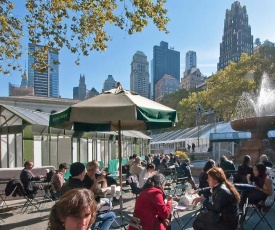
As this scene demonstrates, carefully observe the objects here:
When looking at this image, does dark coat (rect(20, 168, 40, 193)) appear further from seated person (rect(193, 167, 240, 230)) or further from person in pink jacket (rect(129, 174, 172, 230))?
seated person (rect(193, 167, 240, 230))

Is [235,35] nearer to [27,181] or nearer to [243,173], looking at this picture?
[243,173]

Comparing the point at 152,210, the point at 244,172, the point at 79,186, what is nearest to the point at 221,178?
the point at 152,210

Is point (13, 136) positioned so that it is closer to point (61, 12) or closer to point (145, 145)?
point (61, 12)

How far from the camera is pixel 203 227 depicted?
5031mm

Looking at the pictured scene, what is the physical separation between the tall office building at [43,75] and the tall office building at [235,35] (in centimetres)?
7640

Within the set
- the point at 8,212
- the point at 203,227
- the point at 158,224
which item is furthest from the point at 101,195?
the point at 8,212

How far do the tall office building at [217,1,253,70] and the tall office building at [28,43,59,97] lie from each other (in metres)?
76.4

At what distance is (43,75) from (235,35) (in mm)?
104093

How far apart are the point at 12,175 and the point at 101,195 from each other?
24.1 feet

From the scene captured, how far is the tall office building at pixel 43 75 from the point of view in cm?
1091

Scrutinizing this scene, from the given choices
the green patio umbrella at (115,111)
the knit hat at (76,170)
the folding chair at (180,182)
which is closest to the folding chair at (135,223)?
the knit hat at (76,170)

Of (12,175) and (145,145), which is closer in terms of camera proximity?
(12,175)

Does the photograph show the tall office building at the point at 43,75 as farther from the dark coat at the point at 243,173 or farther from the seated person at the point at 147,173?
the dark coat at the point at 243,173

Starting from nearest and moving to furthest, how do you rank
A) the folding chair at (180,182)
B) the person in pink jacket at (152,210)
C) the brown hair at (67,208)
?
the brown hair at (67,208) → the person in pink jacket at (152,210) → the folding chair at (180,182)
